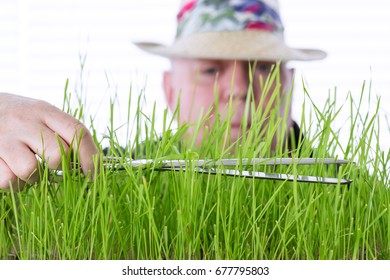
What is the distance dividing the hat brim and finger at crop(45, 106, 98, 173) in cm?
109

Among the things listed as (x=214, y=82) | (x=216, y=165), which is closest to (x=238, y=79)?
(x=214, y=82)

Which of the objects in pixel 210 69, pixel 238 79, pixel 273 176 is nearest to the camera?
pixel 273 176

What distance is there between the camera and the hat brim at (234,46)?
1705mm

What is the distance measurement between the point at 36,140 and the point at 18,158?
3 centimetres

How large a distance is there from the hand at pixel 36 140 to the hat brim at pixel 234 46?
1.09 metres

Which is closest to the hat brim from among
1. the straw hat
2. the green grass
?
the straw hat

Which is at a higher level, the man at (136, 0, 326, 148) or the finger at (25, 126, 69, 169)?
the man at (136, 0, 326, 148)

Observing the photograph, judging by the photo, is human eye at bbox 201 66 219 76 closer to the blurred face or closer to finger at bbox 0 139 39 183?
the blurred face

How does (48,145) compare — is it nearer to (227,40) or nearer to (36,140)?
(36,140)

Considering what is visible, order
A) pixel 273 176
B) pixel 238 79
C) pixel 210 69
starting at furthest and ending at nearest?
pixel 210 69 → pixel 238 79 → pixel 273 176

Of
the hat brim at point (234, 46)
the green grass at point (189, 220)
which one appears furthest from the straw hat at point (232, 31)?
the green grass at point (189, 220)

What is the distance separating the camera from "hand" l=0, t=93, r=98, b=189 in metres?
0.62

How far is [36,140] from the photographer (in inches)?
24.8
